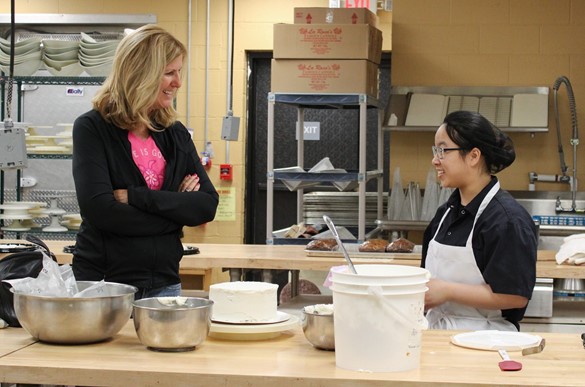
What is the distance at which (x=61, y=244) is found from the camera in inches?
190

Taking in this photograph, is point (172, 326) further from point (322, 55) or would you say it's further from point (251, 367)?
point (322, 55)

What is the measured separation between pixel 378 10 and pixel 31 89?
280 centimetres

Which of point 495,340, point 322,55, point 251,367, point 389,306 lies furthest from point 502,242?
point 322,55

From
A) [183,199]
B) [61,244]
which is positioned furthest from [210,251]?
[183,199]

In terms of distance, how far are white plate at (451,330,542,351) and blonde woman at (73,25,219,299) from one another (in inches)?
40.8

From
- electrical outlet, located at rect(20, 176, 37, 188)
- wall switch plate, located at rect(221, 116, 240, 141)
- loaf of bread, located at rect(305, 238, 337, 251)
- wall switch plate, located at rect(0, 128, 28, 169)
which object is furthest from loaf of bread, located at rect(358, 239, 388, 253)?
electrical outlet, located at rect(20, 176, 37, 188)

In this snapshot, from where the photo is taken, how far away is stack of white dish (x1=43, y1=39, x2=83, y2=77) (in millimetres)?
6242

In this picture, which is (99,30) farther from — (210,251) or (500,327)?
(500,327)

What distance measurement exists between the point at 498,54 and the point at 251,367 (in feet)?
17.4

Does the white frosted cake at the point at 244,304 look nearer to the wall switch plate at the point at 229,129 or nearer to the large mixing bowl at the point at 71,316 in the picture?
the large mixing bowl at the point at 71,316

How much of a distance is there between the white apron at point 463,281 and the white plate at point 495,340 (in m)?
0.58

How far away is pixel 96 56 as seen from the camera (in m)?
6.19

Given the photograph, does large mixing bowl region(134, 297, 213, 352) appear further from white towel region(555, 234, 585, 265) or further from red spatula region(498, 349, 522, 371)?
white towel region(555, 234, 585, 265)

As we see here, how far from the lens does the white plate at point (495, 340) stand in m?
2.31
